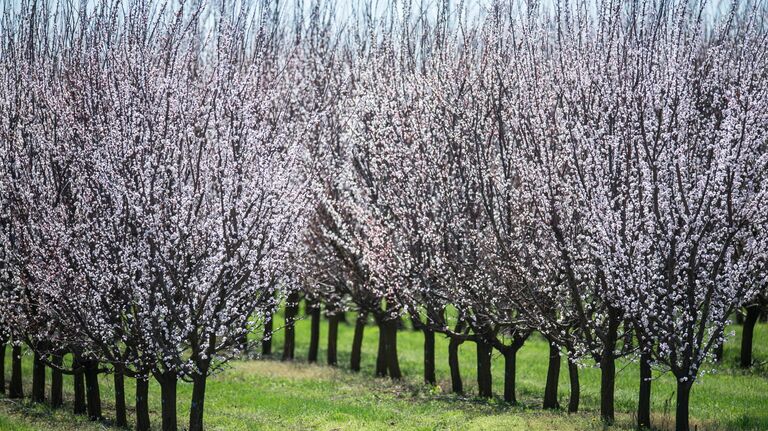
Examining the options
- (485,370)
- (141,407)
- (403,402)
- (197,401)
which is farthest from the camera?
(485,370)

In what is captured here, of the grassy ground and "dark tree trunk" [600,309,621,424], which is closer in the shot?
"dark tree trunk" [600,309,621,424]

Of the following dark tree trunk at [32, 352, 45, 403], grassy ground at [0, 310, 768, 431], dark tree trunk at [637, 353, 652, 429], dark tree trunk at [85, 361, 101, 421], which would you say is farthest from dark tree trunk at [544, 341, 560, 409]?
dark tree trunk at [32, 352, 45, 403]

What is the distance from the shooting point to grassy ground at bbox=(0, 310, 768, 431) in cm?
1661

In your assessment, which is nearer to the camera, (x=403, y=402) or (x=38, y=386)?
(x=38, y=386)

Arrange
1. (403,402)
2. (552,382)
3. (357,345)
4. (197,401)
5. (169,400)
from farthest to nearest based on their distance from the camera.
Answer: (357,345) → (403,402) → (552,382) → (197,401) → (169,400)

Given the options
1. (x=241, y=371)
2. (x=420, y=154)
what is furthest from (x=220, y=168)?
(x=241, y=371)

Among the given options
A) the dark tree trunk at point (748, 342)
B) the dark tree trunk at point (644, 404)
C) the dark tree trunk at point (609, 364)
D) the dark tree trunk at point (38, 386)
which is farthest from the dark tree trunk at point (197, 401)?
the dark tree trunk at point (748, 342)

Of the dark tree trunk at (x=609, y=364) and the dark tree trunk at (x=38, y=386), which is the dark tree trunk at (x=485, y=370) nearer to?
the dark tree trunk at (x=609, y=364)

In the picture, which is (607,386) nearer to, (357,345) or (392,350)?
(392,350)

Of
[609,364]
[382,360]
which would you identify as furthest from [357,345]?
[609,364]

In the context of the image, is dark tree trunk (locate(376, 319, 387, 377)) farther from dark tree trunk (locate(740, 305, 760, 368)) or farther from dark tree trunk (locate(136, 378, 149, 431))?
dark tree trunk (locate(136, 378, 149, 431))

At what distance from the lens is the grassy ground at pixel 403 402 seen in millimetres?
16609

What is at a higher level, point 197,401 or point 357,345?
point 197,401

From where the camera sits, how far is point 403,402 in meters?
20.2
